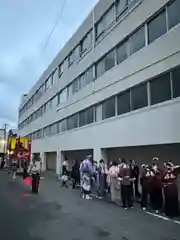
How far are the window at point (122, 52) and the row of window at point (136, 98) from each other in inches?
79.4

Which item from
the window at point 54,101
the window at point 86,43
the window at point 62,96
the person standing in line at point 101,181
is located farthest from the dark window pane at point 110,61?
the window at point 54,101

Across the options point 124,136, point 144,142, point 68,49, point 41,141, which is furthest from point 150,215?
point 41,141

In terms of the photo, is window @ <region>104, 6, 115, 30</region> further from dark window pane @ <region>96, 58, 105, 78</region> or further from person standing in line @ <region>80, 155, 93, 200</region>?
person standing in line @ <region>80, 155, 93, 200</region>

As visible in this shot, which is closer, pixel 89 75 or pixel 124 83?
pixel 124 83

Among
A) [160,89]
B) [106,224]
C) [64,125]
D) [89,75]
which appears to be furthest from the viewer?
[64,125]

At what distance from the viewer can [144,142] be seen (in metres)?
15.3

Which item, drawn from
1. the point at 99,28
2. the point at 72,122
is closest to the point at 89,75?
the point at 99,28

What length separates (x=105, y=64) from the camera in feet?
71.0

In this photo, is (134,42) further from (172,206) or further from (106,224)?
(106,224)

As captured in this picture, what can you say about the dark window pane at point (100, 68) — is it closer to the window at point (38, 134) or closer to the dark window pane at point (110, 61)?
the dark window pane at point (110, 61)

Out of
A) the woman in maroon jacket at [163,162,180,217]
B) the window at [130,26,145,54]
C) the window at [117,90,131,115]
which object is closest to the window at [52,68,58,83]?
the window at [117,90,131,115]

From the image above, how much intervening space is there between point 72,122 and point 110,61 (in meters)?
9.64

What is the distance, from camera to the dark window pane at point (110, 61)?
20.3m

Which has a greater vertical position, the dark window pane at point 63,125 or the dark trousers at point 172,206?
the dark window pane at point 63,125
